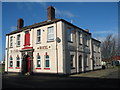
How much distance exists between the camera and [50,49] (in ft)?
67.3

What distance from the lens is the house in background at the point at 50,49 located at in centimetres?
1983

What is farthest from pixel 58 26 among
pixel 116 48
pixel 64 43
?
pixel 116 48

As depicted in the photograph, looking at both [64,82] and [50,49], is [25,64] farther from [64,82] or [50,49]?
[64,82]

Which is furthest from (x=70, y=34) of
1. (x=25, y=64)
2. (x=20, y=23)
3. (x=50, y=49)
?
(x=20, y=23)

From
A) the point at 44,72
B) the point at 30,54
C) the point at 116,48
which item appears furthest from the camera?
the point at 116,48

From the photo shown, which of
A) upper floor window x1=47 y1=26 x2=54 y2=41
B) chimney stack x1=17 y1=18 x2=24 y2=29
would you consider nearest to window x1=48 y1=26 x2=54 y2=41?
upper floor window x1=47 y1=26 x2=54 y2=41

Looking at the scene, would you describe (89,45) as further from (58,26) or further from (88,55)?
(58,26)

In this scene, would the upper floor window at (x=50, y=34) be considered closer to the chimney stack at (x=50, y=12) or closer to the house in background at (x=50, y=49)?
the house in background at (x=50, y=49)

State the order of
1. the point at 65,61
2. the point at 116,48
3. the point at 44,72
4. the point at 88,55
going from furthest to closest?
the point at 116,48 < the point at 88,55 < the point at 44,72 < the point at 65,61

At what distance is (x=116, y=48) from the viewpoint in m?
51.9

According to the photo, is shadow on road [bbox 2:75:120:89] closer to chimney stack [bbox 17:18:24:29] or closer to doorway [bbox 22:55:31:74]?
doorway [bbox 22:55:31:74]

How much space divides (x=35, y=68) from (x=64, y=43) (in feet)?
20.8

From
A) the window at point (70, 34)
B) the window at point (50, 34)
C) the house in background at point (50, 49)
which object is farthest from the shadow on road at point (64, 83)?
the window at point (70, 34)

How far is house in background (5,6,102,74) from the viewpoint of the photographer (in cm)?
1983
